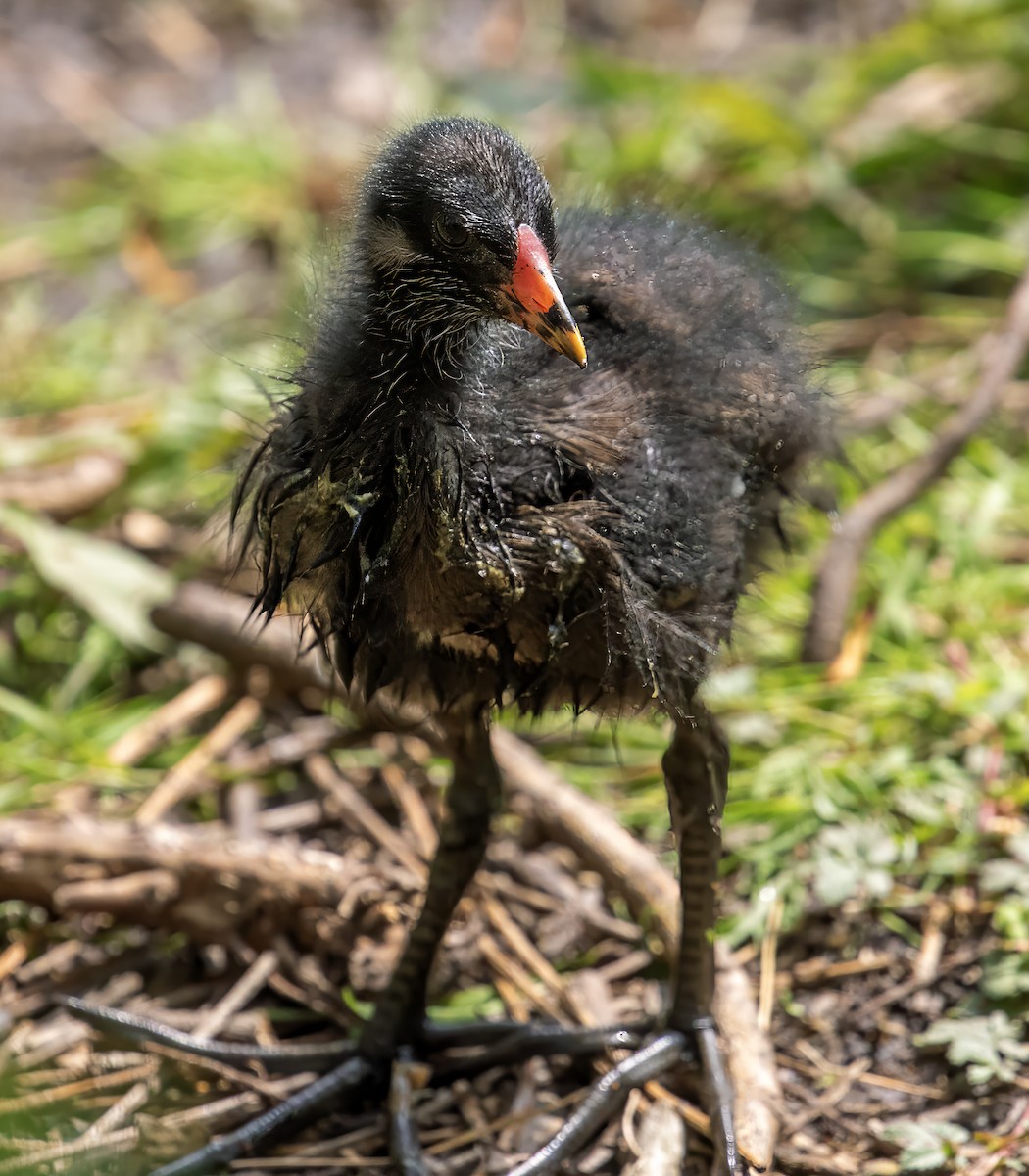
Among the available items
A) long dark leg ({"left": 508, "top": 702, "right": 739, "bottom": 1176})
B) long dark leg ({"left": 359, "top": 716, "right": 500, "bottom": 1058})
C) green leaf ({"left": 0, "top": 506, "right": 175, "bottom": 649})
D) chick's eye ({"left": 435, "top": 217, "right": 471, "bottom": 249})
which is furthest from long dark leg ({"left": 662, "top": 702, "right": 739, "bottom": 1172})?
green leaf ({"left": 0, "top": 506, "right": 175, "bottom": 649})

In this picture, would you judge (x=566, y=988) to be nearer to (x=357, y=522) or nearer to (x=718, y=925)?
(x=718, y=925)

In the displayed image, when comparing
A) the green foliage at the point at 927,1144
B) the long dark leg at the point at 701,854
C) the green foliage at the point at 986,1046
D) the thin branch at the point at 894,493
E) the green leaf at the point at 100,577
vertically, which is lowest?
the green foliage at the point at 927,1144

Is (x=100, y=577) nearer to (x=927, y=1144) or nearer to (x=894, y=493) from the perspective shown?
(x=894, y=493)

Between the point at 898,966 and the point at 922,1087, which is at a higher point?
the point at 898,966

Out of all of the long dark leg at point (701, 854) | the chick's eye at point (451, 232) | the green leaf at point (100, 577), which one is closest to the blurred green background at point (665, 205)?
the green leaf at point (100, 577)

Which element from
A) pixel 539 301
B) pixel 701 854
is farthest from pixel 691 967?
pixel 539 301

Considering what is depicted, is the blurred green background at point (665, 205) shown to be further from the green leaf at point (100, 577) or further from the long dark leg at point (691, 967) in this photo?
the long dark leg at point (691, 967)

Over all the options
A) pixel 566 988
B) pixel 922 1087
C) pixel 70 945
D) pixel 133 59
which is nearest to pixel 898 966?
pixel 922 1087
